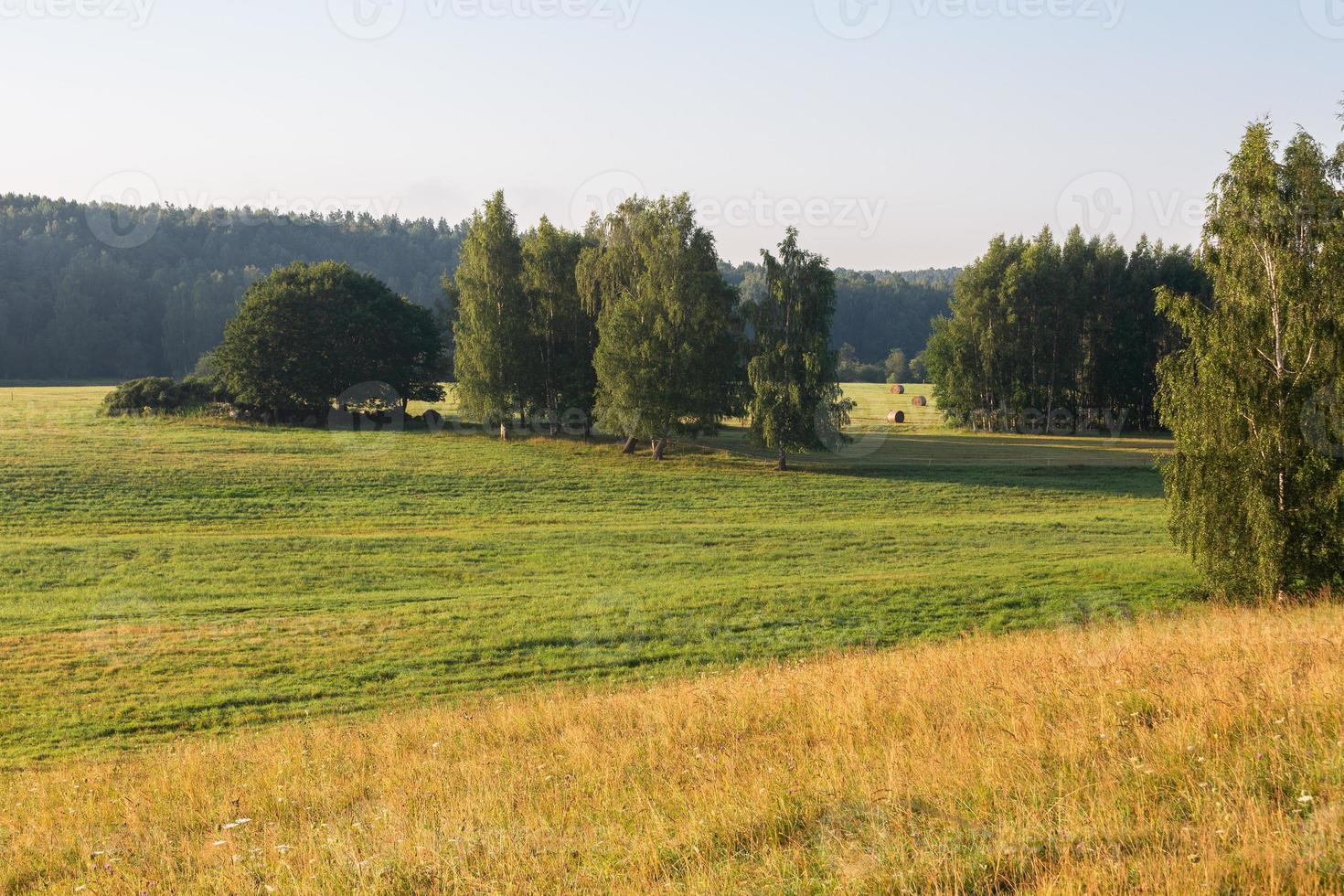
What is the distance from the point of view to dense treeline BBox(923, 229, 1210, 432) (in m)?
81.1

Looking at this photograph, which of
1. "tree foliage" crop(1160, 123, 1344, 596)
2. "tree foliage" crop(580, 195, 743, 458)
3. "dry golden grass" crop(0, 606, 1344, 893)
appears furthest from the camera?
"tree foliage" crop(580, 195, 743, 458)

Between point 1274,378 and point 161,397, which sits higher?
point 1274,378

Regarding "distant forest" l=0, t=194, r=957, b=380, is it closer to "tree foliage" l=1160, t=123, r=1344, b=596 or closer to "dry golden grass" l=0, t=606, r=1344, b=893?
"tree foliage" l=1160, t=123, r=1344, b=596

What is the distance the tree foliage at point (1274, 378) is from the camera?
2180 cm

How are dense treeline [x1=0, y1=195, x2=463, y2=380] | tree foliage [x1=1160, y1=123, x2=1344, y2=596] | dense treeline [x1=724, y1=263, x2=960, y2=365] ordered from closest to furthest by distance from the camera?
tree foliage [x1=1160, y1=123, x2=1344, y2=596] < dense treeline [x1=0, y1=195, x2=463, y2=380] < dense treeline [x1=724, y1=263, x2=960, y2=365]

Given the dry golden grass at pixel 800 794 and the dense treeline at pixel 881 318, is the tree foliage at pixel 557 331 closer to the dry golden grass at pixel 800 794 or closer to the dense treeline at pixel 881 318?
the dry golden grass at pixel 800 794

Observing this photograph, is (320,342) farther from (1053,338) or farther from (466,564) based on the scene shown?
(1053,338)

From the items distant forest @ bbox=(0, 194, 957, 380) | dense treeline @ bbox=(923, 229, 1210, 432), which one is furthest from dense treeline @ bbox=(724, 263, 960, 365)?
dense treeline @ bbox=(923, 229, 1210, 432)

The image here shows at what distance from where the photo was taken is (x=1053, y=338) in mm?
81562

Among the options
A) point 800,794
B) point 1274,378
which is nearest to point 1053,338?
point 1274,378

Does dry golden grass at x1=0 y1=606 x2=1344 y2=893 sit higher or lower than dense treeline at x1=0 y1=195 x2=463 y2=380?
lower

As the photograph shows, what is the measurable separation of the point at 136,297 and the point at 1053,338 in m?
142

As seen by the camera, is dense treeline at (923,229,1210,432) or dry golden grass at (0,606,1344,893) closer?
dry golden grass at (0,606,1344,893)

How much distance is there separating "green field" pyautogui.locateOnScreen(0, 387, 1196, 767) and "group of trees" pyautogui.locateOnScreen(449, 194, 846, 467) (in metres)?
3.49
